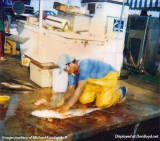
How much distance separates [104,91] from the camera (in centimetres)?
423

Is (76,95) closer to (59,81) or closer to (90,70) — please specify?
(90,70)

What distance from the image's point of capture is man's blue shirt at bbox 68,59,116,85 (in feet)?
12.0

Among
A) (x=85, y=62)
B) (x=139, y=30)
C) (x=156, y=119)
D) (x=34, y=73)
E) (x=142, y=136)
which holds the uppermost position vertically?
(x=139, y=30)

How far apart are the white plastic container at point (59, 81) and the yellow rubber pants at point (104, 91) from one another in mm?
829

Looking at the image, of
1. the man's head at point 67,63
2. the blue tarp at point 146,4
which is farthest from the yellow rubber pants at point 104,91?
the blue tarp at point 146,4

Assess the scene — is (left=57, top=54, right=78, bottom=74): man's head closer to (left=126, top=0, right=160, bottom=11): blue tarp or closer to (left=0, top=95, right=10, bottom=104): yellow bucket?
(left=0, top=95, right=10, bottom=104): yellow bucket

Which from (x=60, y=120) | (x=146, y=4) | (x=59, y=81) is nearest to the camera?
(x=60, y=120)

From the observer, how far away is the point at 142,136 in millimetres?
4797

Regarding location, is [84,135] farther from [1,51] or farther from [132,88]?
[1,51]

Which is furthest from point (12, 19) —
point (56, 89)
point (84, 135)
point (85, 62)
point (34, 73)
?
point (84, 135)

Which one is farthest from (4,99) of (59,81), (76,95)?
(76,95)

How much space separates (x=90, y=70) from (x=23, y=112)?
1630mm

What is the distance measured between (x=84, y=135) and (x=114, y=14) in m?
4.66

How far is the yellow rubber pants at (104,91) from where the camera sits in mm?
4180
